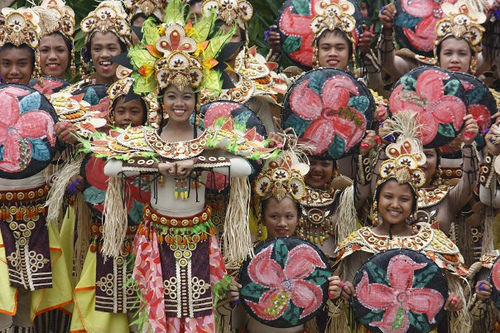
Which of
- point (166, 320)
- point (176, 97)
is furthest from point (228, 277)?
point (176, 97)

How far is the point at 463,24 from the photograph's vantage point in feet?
35.1

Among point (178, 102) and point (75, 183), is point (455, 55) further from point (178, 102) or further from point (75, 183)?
point (75, 183)

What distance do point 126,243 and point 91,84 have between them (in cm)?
140

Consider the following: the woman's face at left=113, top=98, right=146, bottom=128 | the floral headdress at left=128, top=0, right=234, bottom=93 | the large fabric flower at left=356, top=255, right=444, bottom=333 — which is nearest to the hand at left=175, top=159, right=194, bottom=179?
the floral headdress at left=128, top=0, right=234, bottom=93

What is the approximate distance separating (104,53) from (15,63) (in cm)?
92

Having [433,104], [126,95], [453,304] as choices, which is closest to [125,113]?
[126,95]

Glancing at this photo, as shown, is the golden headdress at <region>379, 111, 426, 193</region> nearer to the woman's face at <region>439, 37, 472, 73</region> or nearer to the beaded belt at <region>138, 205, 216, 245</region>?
the woman's face at <region>439, 37, 472, 73</region>

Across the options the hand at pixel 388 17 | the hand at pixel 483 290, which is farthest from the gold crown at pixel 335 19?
the hand at pixel 483 290

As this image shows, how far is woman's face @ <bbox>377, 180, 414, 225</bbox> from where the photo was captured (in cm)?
942

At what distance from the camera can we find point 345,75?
10.1 meters

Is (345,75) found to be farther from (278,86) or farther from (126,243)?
(126,243)

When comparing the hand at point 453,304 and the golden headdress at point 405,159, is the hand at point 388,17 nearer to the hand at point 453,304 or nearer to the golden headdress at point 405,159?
the golden headdress at point 405,159

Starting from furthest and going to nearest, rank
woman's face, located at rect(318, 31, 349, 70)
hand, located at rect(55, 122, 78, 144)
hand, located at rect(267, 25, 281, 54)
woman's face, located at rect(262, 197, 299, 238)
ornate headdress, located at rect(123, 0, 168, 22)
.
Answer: ornate headdress, located at rect(123, 0, 168, 22) → hand, located at rect(267, 25, 281, 54) → woman's face, located at rect(318, 31, 349, 70) → woman's face, located at rect(262, 197, 299, 238) → hand, located at rect(55, 122, 78, 144)

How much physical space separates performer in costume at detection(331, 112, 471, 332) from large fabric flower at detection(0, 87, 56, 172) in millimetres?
1909
